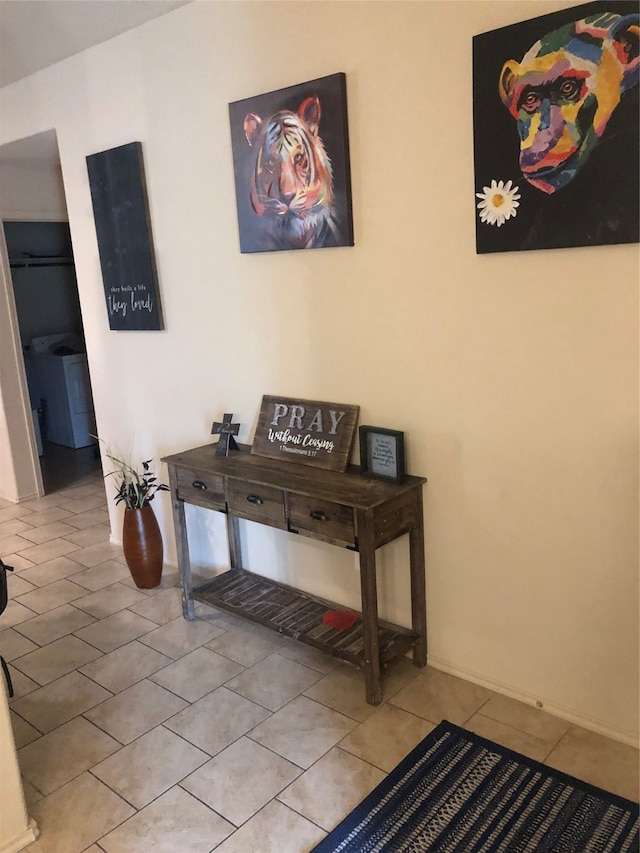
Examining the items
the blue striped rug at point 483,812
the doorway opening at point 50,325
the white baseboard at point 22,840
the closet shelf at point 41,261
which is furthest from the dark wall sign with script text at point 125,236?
the closet shelf at point 41,261

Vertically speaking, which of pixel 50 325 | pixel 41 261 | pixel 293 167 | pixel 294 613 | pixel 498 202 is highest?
pixel 293 167

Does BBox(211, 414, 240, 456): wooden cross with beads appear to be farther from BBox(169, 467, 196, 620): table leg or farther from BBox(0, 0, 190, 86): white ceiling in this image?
BBox(0, 0, 190, 86): white ceiling

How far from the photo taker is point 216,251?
3.01 m

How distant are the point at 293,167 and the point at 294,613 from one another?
175 centimetres

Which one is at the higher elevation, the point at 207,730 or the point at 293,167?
the point at 293,167

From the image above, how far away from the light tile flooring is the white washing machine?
10.1 ft

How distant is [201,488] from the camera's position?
9.42 ft

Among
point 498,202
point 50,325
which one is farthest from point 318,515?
point 50,325

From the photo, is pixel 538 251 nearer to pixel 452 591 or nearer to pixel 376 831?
pixel 452 591

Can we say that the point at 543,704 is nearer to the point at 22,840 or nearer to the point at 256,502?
the point at 256,502

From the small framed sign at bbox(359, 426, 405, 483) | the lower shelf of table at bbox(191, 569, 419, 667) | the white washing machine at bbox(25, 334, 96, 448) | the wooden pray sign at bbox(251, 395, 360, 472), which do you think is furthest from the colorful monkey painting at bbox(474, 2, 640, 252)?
the white washing machine at bbox(25, 334, 96, 448)

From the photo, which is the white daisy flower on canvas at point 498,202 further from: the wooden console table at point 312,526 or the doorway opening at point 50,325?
the doorway opening at point 50,325

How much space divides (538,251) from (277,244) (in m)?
1.06

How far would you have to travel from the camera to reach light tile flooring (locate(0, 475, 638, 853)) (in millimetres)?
2000
